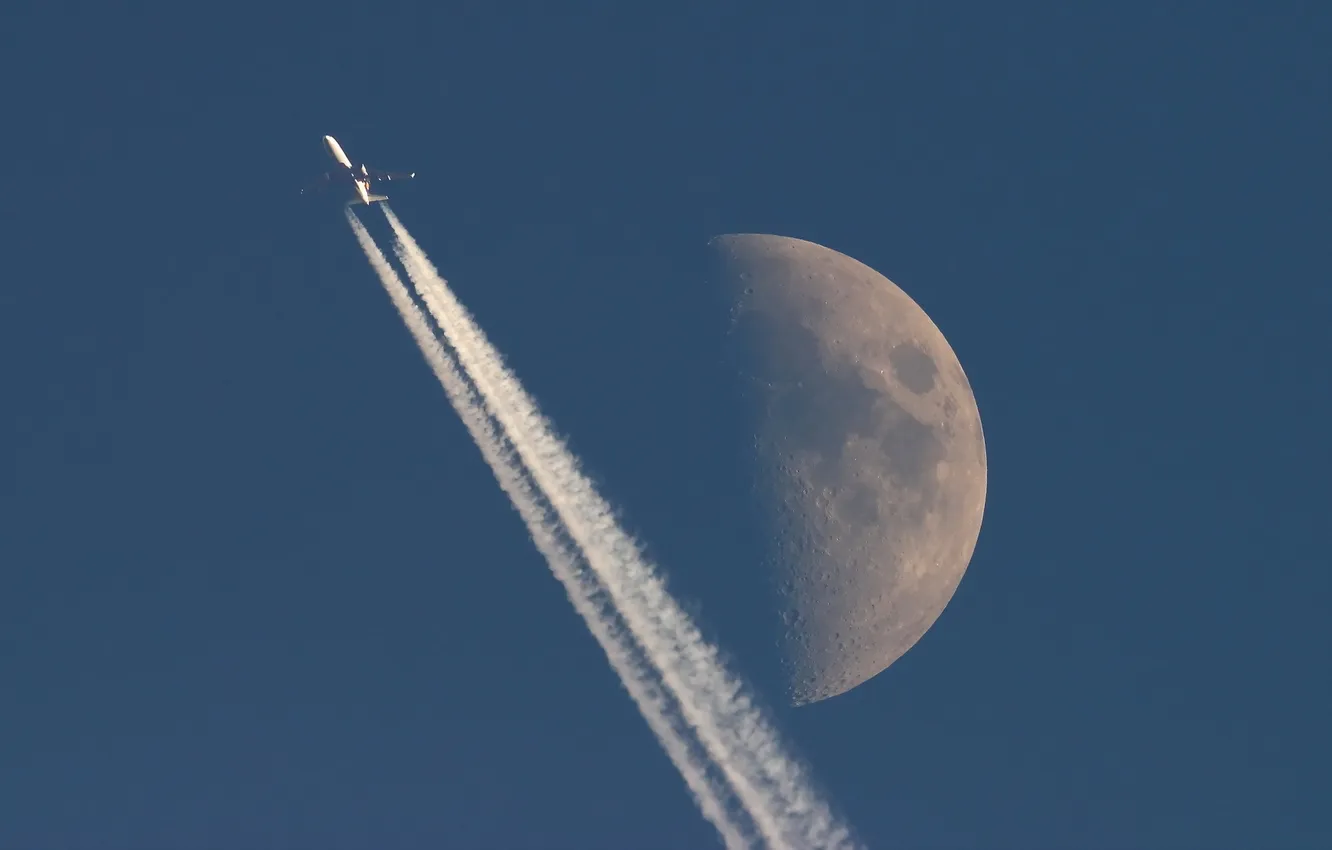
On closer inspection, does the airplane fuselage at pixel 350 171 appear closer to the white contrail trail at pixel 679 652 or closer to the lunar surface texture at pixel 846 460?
the white contrail trail at pixel 679 652

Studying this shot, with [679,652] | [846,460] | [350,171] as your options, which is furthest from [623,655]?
[350,171]

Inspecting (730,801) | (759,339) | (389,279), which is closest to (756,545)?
(759,339)

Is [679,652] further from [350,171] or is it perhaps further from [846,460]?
[350,171]

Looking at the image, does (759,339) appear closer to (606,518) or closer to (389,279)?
(606,518)

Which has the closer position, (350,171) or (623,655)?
(623,655)

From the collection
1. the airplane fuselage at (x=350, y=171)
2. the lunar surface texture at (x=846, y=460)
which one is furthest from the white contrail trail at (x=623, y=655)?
the airplane fuselage at (x=350, y=171)

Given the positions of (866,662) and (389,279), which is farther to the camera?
(389,279)
